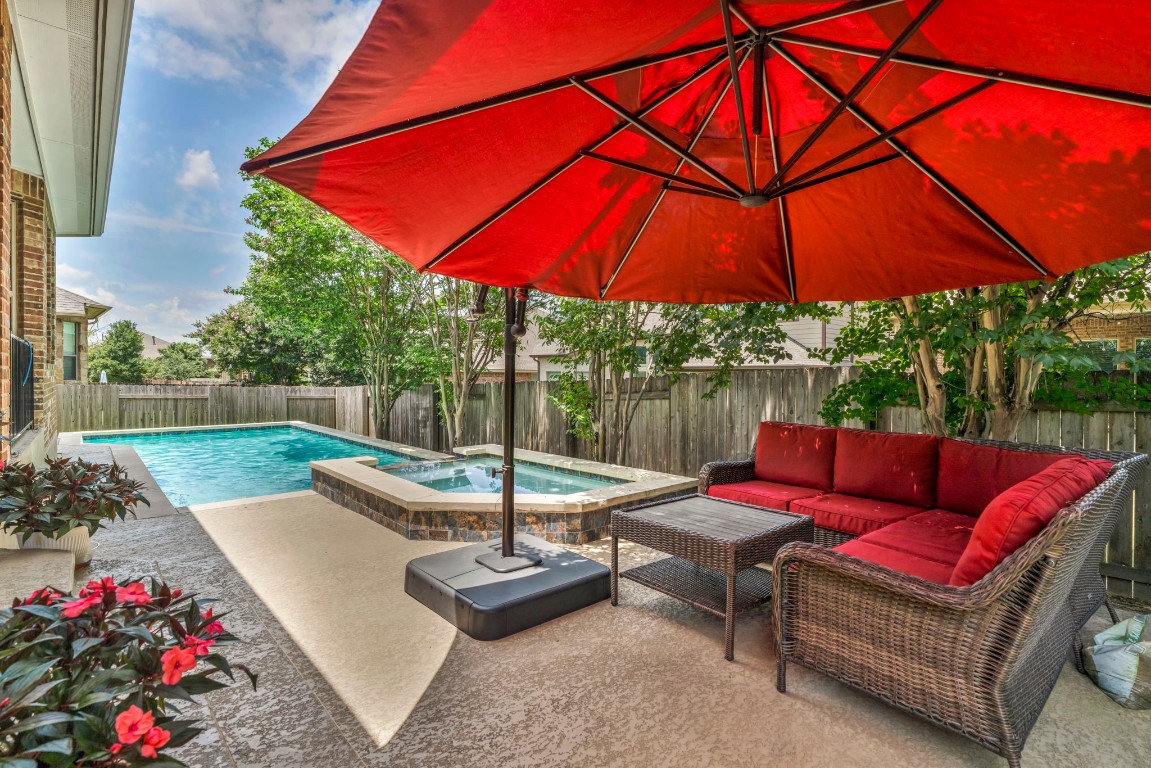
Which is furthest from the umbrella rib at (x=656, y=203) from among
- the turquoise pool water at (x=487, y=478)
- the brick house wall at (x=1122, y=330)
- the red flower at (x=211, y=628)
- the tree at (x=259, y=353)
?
the tree at (x=259, y=353)

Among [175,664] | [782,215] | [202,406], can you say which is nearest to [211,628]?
[175,664]

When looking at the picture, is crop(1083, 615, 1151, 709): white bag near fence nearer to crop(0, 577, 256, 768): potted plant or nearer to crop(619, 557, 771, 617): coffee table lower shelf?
crop(619, 557, 771, 617): coffee table lower shelf

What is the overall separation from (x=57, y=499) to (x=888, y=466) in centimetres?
469

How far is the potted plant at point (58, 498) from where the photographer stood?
2418 mm

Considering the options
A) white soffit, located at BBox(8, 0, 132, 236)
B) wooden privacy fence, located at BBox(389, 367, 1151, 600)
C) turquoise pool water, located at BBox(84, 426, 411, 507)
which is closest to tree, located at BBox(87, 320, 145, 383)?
turquoise pool water, located at BBox(84, 426, 411, 507)

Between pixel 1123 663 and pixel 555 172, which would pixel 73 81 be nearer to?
pixel 555 172

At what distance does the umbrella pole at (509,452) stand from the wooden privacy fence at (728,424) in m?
3.60

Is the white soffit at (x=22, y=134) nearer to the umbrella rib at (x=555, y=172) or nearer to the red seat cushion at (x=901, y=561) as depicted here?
the umbrella rib at (x=555, y=172)

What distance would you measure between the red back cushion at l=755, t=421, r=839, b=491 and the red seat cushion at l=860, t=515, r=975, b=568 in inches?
38.1

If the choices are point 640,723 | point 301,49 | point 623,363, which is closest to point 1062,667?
point 640,723

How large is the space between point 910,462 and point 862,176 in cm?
213

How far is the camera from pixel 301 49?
405 inches

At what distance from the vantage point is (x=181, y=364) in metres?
25.2

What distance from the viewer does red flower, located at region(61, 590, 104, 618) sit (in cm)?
124
